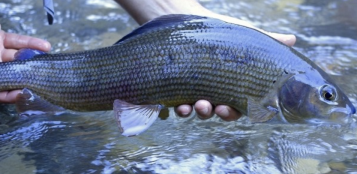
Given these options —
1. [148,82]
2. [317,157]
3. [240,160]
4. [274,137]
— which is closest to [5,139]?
[148,82]

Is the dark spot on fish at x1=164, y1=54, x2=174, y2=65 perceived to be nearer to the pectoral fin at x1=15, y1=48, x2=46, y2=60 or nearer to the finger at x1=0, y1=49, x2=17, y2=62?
the pectoral fin at x1=15, y1=48, x2=46, y2=60

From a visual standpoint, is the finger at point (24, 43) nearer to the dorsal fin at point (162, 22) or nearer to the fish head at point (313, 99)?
the dorsal fin at point (162, 22)

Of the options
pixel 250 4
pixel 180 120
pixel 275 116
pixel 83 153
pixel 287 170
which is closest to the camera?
pixel 275 116

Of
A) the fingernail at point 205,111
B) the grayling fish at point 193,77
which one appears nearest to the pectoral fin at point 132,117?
the grayling fish at point 193,77

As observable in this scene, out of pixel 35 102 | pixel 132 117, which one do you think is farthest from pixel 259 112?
pixel 35 102

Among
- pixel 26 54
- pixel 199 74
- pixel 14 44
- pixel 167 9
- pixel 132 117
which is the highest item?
pixel 167 9

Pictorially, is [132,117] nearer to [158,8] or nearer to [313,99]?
[313,99]

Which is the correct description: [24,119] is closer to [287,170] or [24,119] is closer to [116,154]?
[116,154]
